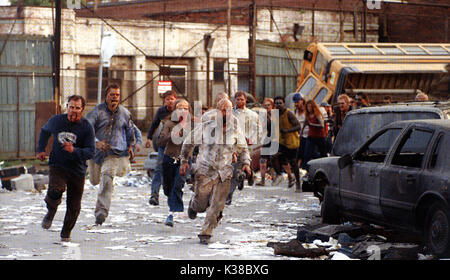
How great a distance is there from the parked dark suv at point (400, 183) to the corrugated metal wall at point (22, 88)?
13.9 m

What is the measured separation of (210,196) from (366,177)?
6.49 feet

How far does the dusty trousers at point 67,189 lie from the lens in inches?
409

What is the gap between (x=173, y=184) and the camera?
1236 cm

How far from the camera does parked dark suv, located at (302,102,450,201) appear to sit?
37.0 feet

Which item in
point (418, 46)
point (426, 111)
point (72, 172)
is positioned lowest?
point (72, 172)

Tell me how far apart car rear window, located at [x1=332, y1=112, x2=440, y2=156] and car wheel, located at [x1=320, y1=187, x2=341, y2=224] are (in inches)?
40.7

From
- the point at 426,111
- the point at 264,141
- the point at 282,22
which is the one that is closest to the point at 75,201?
the point at 426,111

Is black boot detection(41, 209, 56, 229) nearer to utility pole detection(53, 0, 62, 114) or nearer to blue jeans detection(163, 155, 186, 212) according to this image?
blue jeans detection(163, 155, 186, 212)

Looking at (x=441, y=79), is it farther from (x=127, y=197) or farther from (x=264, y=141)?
(x=127, y=197)

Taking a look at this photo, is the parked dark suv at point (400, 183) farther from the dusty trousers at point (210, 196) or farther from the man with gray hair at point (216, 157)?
the dusty trousers at point (210, 196)

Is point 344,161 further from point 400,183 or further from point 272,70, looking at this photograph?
point 272,70

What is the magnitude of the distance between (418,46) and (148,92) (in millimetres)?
14630

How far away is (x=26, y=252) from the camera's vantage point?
31.4ft

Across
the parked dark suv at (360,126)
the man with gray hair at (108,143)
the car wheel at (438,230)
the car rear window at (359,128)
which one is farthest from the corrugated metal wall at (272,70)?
the car wheel at (438,230)
